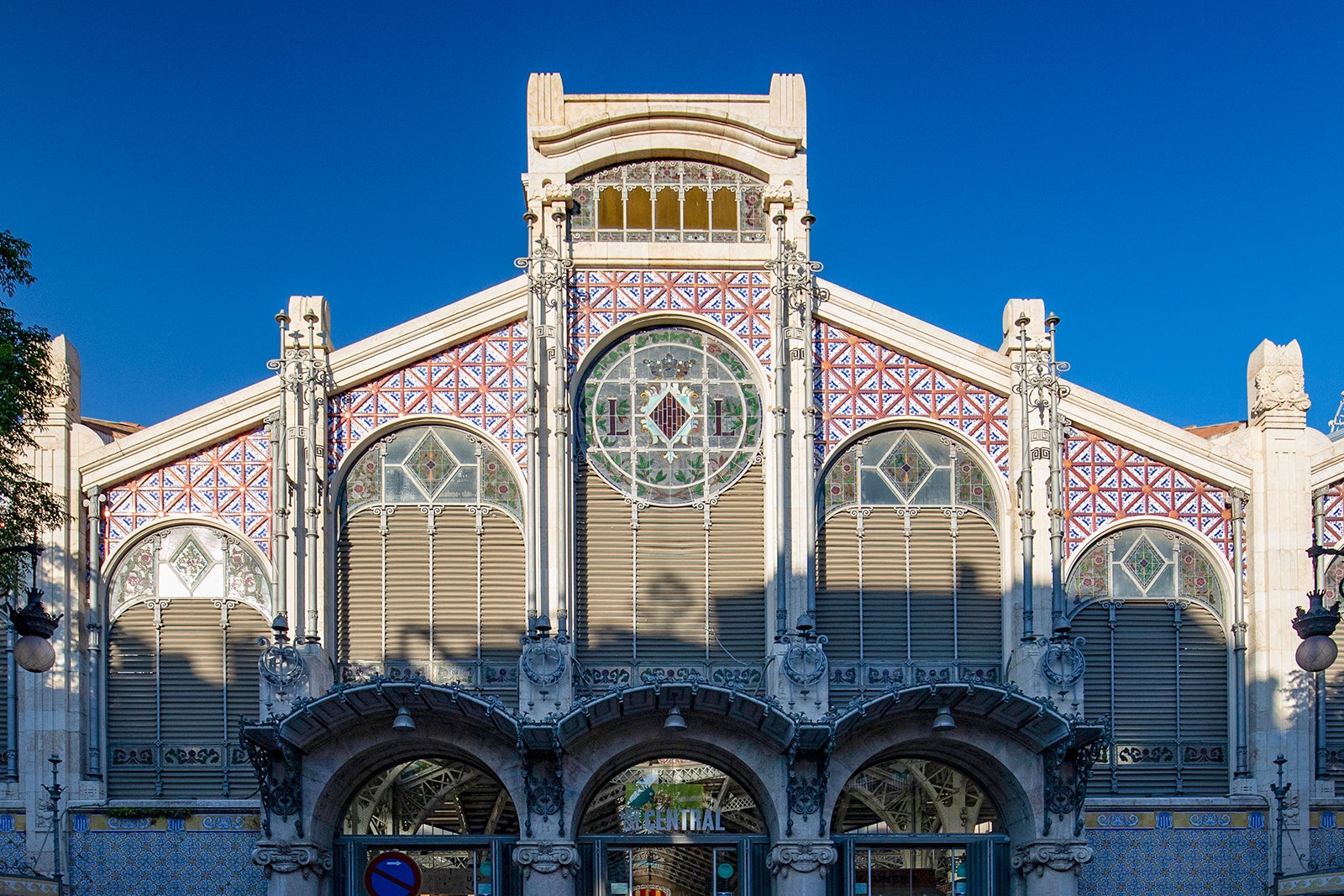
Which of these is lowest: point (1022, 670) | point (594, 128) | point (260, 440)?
point (1022, 670)

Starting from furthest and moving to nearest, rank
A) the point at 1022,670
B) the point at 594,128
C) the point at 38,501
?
the point at 594,128 → the point at 1022,670 → the point at 38,501

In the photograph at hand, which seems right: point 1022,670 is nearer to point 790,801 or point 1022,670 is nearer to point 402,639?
point 790,801

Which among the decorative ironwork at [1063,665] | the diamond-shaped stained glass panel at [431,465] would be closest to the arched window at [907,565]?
the decorative ironwork at [1063,665]

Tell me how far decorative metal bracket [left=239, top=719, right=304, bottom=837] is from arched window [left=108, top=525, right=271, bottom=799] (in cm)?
123

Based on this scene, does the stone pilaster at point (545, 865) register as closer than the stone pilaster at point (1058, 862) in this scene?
Yes

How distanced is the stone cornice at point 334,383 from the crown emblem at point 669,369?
2231 millimetres

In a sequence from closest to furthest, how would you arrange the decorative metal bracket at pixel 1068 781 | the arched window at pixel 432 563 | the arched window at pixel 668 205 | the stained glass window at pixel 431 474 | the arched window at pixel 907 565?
the decorative metal bracket at pixel 1068 781 < the arched window at pixel 432 563 < the arched window at pixel 907 565 < the stained glass window at pixel 431 474 < the arched window at pixel 668 205

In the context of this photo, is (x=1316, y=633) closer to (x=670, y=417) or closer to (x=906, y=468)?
(x=906, y=468)

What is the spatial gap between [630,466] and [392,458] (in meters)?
3.74

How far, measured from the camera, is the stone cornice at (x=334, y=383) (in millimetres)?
25281

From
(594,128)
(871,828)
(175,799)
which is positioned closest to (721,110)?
(594,128)

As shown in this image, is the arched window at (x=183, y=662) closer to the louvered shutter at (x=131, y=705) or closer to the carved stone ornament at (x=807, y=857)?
the louvered shutter at (x=131, y=705)

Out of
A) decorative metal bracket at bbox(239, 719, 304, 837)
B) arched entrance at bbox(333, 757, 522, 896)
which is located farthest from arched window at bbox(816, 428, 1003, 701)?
decorative metal bracket at bbox(239, 719, 304, 837)

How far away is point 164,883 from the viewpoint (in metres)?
24.2
